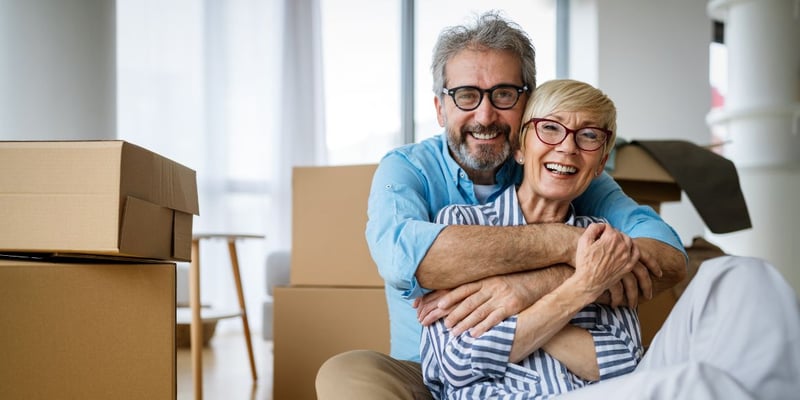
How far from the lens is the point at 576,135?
1.14m

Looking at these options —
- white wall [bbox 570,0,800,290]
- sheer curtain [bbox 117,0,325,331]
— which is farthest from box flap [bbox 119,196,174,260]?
white wall [bbox 570,0,800,290]

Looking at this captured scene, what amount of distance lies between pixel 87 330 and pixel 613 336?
80 centimetres

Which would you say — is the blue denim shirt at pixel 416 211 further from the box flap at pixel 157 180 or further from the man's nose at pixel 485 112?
the box flap at pixel 157 180

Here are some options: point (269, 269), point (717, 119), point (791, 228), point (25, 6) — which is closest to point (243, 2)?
point (269, 269)

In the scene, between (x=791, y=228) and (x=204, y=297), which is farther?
(x=204, y=297)

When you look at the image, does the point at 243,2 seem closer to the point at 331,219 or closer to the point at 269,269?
the point at 269,269

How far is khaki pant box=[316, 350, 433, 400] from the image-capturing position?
1.09m

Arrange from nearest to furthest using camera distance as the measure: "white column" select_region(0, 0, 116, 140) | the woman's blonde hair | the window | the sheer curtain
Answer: the woman's blonde hair, "white column" select_region(0, 0, 116, 140), the sheer curtain, the window

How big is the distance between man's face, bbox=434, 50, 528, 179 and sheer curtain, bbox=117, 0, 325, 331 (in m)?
3.33

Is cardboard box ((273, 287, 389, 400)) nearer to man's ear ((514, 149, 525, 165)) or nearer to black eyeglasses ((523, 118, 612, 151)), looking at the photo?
man's ear ((514, 149, 525, 165))

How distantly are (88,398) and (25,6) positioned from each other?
4.88 ft

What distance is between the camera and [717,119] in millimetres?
3434

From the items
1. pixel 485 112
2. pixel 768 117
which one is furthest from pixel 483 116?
pixel 768 117

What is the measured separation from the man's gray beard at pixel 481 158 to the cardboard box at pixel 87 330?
0.58 m
